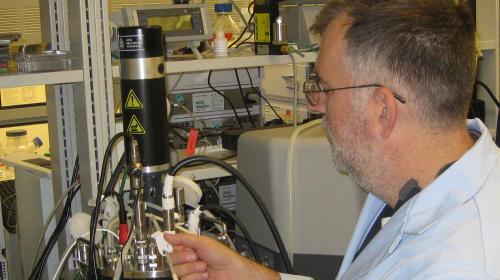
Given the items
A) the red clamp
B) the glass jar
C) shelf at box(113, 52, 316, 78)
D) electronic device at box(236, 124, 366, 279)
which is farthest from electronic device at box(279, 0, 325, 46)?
the glass jar

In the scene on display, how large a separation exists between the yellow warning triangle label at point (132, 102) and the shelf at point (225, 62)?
0.22 m

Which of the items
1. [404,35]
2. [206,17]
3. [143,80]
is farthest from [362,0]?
[206,17]

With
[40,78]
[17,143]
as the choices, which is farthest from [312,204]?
[17,143]

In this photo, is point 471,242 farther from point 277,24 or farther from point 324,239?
point 277,24

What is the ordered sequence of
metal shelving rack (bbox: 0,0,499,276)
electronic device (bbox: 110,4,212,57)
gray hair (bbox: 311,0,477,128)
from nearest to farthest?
gray hair (bbox: 311,0,477,128) → metal shelving rack (bbox: 0,0,499,276) → electronic device (bbox: 110,4,212,57)

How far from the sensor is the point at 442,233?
1.02m

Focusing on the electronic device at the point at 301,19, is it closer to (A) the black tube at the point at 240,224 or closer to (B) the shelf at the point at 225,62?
(B) the shelf at the point at 225,62

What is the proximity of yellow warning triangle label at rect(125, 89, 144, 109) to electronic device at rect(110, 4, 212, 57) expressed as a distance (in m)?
0.40

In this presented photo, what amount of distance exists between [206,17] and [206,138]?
36cm

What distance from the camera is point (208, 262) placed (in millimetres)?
1378

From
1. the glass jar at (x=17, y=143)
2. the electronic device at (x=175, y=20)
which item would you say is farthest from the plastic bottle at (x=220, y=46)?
the glass jar at (x=17, y=143)

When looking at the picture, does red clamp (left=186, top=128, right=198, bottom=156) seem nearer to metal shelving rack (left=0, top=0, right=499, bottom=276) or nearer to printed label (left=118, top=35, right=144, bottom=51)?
metal shelving rack (left=0, top=0, right=499, bottom=276)

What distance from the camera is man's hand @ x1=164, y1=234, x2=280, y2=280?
1.30m

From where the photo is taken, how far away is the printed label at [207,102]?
7.21 ft
